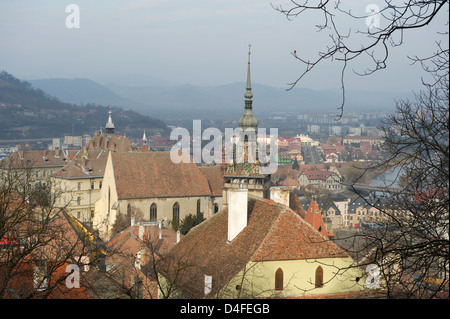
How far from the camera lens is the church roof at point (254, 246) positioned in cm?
1409

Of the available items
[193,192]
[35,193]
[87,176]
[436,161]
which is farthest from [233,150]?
[436,161]

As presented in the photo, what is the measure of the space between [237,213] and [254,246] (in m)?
1.46

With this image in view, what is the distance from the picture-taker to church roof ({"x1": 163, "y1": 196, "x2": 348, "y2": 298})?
1409 centimetres

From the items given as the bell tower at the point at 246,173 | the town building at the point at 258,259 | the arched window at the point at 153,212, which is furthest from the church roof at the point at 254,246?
the arched window at the point at 153,212

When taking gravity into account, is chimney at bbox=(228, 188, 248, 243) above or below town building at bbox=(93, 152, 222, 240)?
above

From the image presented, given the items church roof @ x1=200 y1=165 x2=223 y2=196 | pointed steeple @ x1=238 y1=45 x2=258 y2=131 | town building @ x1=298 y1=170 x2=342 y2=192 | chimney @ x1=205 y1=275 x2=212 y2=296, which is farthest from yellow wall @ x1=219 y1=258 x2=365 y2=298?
town building @ x1=298 y1=170 x2=342 y2=192

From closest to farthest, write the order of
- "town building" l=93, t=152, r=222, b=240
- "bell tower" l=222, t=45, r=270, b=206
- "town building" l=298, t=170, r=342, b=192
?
"bell tower" l=222, t=45, r=270, b=206 → "town building" l=93, t=152, r=222, b=240 → "town building" l=298, t=170, r=342, b=192

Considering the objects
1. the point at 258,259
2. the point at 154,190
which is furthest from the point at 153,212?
the point at 258,259

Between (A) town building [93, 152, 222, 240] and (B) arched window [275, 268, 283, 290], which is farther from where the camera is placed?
(A) town building [93, 152, 222, 240]

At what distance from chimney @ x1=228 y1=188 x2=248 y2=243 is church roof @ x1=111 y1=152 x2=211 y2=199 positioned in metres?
31.6

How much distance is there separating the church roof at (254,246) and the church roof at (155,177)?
30.9 metres

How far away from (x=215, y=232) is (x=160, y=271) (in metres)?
1.70

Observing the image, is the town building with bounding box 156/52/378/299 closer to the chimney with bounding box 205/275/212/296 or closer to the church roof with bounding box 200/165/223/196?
the chimney with bounding box 205/275/212/296

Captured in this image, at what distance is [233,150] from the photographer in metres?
43.2
